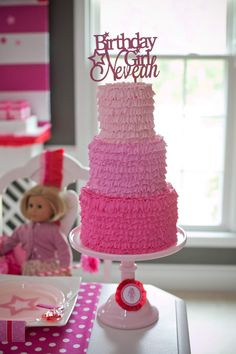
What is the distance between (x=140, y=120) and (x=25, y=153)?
153cm

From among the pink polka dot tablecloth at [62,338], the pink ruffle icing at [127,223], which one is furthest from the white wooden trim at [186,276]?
the pink ruffle icing at [127,223]

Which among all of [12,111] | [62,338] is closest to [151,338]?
[62,338]

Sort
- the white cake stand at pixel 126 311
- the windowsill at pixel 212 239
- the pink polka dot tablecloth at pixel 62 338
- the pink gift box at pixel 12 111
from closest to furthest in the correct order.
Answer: the pink polka dot tablecloth at pixel 62 338 < the white cake stand at pixel 126 311 < the pink gift box at pixel 12 111 < the windowsill at pixel 212 239

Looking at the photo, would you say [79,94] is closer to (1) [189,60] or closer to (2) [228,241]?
(1) [189,60]

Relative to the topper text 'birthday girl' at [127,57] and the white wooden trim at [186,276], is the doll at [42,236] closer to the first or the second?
the topper text 'birthday girl' at [127,57]

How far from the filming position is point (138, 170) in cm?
140

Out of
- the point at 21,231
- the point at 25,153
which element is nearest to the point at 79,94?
the point at 25,153

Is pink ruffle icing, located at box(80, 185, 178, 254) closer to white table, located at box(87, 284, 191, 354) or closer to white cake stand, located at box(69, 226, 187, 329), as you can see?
white cake stand, located at box(69, 226, 187, 329)

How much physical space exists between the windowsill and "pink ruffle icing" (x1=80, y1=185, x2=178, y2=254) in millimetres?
1745

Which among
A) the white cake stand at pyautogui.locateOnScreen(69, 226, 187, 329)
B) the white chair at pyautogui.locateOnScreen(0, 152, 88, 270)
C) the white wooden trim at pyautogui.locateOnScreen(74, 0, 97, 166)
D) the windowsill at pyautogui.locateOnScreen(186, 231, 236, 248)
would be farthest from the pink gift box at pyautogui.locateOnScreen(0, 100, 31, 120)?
the white cake stand at pyautogui.locateOnScreen(69, 226, 187, 329)

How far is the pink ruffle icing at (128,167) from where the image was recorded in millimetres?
1399

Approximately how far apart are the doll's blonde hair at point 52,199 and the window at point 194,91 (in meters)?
1.06

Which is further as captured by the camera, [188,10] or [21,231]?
[188,10]

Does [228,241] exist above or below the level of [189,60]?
below
